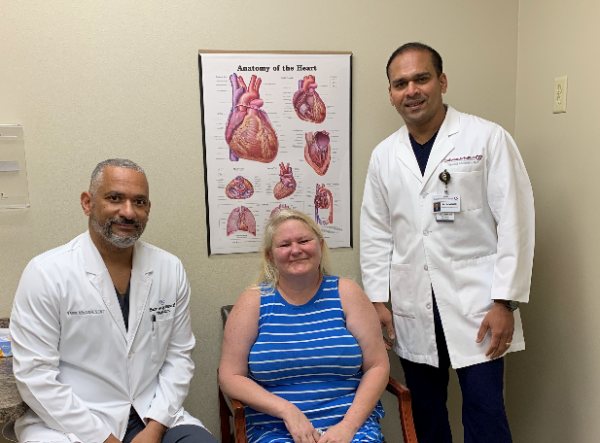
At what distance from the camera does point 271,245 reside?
1.92 meters

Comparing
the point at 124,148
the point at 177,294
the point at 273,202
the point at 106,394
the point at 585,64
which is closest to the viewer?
the point at 106,394

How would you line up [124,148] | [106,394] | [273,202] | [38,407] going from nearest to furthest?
[38,407], [106,394], [124,148], [273,202]

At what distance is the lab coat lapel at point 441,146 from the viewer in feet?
6.47

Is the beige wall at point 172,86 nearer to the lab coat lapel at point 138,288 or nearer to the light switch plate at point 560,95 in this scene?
the light switch plate at point 560,95

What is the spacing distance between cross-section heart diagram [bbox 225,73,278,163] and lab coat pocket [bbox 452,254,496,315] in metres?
0.96

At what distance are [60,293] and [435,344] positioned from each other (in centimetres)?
134

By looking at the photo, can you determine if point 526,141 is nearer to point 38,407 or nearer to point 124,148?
point 124,148

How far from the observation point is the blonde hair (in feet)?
6.27

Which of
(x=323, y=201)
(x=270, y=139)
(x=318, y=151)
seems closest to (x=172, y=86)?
(x=270, y=139)

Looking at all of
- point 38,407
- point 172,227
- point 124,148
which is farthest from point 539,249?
point 38,407

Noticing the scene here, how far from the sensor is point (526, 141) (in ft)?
8.05

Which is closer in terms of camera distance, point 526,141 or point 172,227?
point 172,227

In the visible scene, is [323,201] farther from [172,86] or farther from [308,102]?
[172,86]

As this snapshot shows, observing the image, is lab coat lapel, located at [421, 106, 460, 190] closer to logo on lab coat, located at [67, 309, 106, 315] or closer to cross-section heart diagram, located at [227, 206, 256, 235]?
cross-section heart diagram, located at [227, 206, 256, 235]
